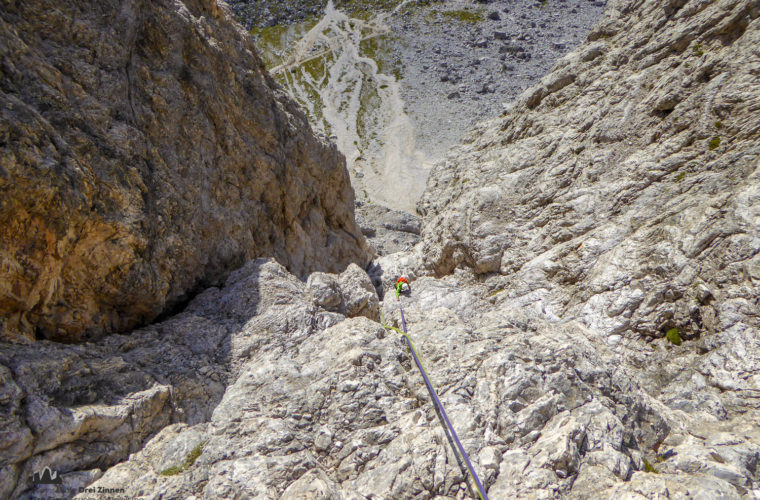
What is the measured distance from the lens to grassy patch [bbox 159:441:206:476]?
7.54 meters

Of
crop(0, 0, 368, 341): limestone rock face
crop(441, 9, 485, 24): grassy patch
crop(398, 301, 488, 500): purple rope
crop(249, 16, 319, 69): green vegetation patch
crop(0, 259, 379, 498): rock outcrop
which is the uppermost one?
crop(249, 16, 319, 69): green vegetation patch

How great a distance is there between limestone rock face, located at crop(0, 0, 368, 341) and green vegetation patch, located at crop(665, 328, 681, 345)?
1775cm

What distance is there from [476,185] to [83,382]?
28.8 m

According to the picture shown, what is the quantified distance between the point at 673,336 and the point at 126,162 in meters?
20.4

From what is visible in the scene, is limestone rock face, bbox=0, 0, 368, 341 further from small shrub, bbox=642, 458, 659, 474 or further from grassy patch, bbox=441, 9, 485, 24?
grassy patch, bbox=441, 9, 485, 24

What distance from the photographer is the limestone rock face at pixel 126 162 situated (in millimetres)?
9266

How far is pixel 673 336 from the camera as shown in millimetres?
13727

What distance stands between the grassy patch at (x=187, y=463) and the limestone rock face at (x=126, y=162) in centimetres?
519

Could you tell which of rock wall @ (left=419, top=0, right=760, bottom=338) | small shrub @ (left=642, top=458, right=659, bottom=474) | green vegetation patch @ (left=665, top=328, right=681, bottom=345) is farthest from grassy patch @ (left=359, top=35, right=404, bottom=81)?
small shrub @ (left=642, top=458, right=659, bottom=474)

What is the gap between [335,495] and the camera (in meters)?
6.97

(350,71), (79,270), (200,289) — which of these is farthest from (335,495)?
(350,71)

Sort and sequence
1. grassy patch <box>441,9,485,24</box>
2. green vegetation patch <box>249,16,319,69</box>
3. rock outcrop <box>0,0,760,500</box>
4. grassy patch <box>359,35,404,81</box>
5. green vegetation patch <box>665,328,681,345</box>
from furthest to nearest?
1. grassy patch <box>441,9,485,24</box>
2. green vegetation patch <box>249,16,319,69</box>
3. grassy patch <box>359,35,404,81</box>
4. green vegetation patch <box>665,328,681,345</box>
5. rock outcrop <box>0,0,760,500</box>

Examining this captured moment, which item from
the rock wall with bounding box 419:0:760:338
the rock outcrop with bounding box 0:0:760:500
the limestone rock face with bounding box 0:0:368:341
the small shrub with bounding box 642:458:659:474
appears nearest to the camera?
the rock outcrop with bounding box 0:0:760:500

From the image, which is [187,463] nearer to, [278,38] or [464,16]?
[464,16]
